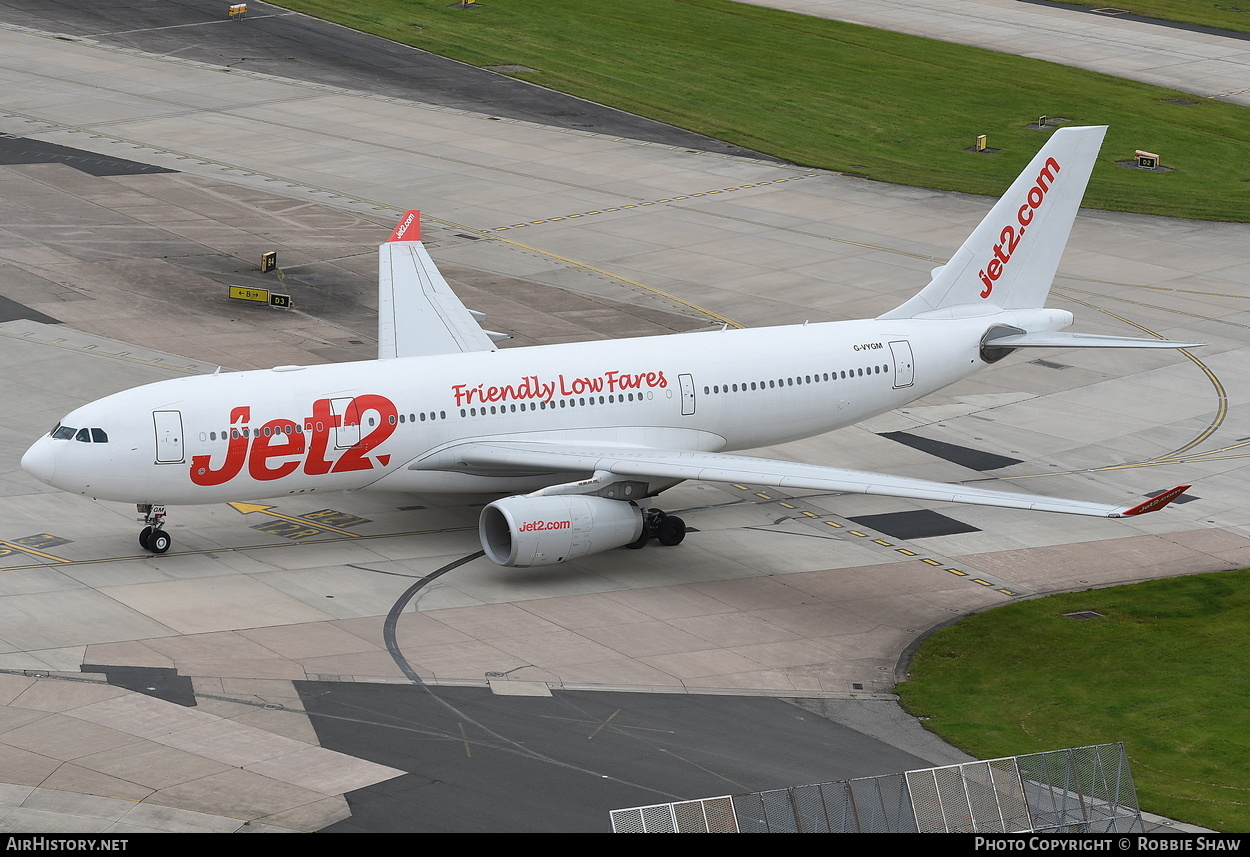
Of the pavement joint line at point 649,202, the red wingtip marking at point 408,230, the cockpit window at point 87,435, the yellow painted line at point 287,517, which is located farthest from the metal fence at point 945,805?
the pavement joint line at point 649,202

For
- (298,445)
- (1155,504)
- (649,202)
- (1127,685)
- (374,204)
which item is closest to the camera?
(1155,504)

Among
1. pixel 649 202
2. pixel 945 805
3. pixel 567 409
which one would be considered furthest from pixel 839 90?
pixel 945 805

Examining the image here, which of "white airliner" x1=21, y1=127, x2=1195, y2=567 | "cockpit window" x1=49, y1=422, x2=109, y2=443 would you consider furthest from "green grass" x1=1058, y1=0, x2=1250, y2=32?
"cockpit window" x1=49, y1=422, x2=109, y2=443

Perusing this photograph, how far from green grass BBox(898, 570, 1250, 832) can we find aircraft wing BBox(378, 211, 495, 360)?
1777 cm

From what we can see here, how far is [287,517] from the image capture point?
44812mm

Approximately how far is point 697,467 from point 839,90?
203 feet

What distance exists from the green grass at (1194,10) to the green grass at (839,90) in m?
22.7

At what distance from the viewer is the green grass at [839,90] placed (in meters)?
88.4

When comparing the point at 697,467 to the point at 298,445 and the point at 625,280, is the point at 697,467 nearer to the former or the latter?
the point at 298,445

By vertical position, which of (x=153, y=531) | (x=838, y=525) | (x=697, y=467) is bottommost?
(x=153, y=531)

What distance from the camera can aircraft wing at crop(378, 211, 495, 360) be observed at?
49.5m

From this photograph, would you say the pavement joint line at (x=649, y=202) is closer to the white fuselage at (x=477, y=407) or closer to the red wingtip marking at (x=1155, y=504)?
the white fuselage at (x=477, y=407)
